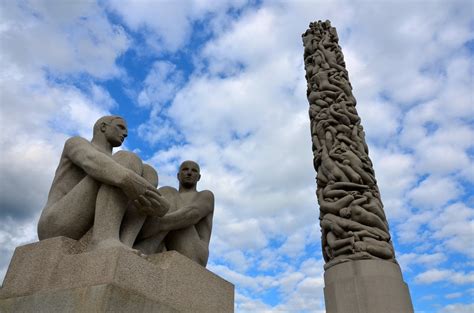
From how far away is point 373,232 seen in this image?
8.15 metres

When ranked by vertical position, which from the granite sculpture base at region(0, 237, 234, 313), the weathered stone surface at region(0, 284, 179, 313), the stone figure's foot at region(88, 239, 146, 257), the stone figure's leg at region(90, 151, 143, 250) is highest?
the stone figure's leg at region(90, 151, 143, 250)

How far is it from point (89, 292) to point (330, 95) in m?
8.63

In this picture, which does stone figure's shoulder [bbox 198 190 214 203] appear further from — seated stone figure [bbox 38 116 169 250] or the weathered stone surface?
the weathered stone surface

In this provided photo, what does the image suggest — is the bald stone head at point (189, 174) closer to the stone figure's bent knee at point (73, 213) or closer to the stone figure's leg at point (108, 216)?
the stone figure's leg at point (108, 216)

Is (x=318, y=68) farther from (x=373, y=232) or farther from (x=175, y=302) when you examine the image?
(x=175, y=302)

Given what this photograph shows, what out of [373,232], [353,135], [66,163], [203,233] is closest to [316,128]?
[353,135]

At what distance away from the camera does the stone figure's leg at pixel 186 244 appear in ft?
16.1

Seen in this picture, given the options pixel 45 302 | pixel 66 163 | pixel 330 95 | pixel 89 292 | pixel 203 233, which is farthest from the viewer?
pixel 330 95

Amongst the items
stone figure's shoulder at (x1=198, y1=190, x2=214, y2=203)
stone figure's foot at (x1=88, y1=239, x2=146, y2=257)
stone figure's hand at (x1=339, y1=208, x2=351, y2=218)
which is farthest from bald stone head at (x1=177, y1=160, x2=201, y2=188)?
stone figure's hand at (x1=339, y1=208, x2=351, y2=218)

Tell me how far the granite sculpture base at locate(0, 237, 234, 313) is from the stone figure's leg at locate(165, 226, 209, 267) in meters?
0.48

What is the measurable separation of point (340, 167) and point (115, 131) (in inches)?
226

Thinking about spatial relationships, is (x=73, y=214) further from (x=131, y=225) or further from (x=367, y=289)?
(x=367, y=289)

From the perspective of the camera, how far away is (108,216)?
3994mm

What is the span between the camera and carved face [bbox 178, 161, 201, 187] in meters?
5.67
